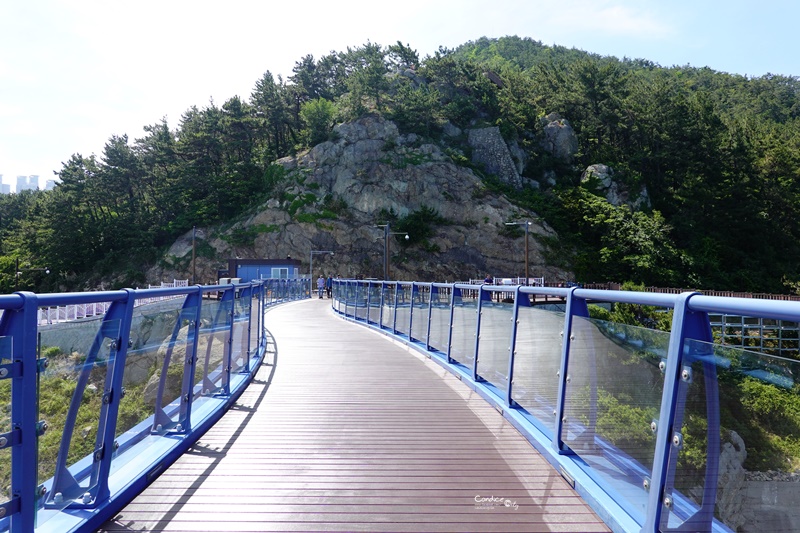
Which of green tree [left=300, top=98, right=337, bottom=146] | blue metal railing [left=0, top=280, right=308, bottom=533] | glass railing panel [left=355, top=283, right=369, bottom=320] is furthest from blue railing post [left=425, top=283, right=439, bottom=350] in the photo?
green tree [left=300, top=98, right=337, bottom=146]

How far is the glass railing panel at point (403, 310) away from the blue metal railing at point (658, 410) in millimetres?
7341

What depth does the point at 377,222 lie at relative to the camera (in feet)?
207

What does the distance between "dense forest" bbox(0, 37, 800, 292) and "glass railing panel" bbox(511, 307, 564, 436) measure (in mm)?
54358

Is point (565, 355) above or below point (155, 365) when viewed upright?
above

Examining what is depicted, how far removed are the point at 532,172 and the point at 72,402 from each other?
242ft

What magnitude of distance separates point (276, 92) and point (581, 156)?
A: 4446 cm

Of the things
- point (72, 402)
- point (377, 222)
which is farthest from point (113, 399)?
point (377, 222)

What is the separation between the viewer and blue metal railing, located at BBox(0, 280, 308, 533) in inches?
105

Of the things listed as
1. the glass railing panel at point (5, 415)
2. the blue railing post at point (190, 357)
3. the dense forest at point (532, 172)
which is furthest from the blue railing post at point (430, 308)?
the dense forest at point (532, 172)

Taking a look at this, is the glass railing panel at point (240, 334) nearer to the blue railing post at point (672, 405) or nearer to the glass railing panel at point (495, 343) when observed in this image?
the glass railing panel at point (495, 343)

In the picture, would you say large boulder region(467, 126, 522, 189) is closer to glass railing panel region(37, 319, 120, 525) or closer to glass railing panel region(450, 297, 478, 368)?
glass railing panel region(450, 297, 478, 368)

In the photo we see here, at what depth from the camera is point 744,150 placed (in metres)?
64.2

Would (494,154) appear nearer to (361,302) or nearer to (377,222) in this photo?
(377,222)

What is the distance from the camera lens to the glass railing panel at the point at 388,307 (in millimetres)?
15415
